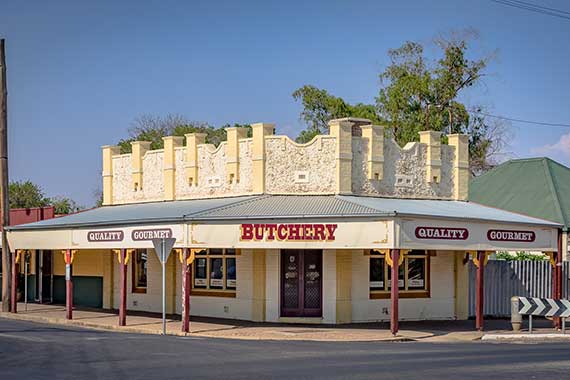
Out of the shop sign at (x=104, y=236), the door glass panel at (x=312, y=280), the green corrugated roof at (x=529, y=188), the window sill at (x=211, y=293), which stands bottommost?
the window sill at (x=211, y=293)

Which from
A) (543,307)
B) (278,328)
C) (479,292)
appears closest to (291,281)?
(278,328)

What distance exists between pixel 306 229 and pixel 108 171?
1194 cm

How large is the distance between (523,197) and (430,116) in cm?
1148

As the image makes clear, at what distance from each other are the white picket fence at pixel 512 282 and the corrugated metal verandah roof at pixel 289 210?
12.9ft

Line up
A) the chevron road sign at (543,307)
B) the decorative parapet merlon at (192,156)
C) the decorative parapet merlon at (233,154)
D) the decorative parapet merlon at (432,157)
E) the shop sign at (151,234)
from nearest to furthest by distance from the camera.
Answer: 1. the shop sign at (151,234)
2. the chevron road sign at (543,307)
3. the decorative parapet merlon at (233,154)
4. the decorative parapet merlon at (432,157)
5. the decorative parapet merlon at (192,156)

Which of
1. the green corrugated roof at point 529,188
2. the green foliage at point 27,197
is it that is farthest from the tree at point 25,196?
the green corrugated roof at point 529,188

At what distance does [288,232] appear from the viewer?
25.3 metres

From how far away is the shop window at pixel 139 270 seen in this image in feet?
107

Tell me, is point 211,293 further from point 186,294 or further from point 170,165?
point 170,165

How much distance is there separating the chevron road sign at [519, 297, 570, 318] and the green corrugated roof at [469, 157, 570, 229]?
1116cm

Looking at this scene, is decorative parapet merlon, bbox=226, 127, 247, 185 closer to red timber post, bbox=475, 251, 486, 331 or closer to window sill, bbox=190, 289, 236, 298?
window sill, bbox=190, 289, 236, 298

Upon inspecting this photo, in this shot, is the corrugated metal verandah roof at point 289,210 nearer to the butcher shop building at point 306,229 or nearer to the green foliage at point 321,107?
the butcher shop building at point 306,229

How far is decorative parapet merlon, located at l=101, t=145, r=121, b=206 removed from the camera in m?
34.5

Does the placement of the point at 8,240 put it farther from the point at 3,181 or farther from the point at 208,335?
the point at 208,335
